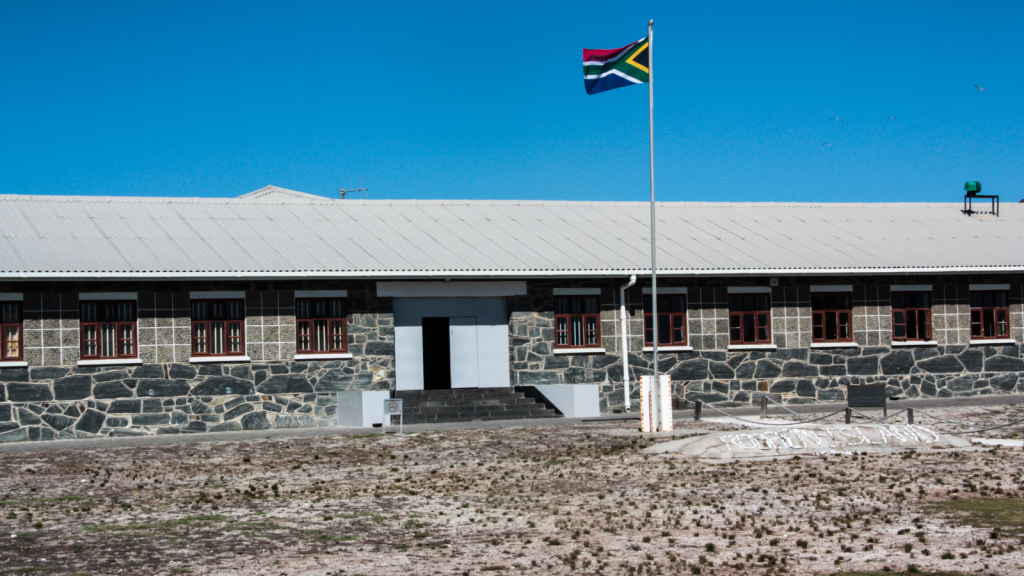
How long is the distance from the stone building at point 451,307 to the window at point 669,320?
4 centimetres

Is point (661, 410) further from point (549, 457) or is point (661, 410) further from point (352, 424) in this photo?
point (352, 424)

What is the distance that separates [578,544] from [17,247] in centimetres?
1518

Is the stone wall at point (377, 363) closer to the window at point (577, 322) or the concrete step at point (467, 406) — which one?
the window at point (577, 322)

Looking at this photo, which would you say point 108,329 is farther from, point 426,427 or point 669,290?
point 669,290

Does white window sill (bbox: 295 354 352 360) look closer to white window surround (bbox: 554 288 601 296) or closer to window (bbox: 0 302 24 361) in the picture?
white window surround (bbox: 554 288 601 296)

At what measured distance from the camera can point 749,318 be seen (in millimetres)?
23625

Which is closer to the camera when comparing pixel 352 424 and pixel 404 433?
pixel 404 433

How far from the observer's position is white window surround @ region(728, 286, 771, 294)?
77.1 ft

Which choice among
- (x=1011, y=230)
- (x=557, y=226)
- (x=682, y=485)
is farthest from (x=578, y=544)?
(x=1011, y=230)

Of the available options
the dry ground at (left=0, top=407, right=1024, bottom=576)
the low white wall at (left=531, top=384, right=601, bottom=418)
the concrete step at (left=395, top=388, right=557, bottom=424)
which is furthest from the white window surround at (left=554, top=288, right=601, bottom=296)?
the dry ground at (left=0, top=407, right=1024, bottom=576)

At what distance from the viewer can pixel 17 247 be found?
2019 centimetres

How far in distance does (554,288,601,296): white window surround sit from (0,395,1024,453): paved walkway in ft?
8.35

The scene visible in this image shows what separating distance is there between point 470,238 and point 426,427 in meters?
5.54

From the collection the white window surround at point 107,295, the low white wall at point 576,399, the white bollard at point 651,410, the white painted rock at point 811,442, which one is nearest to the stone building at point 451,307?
the white window surround at point 107,295
